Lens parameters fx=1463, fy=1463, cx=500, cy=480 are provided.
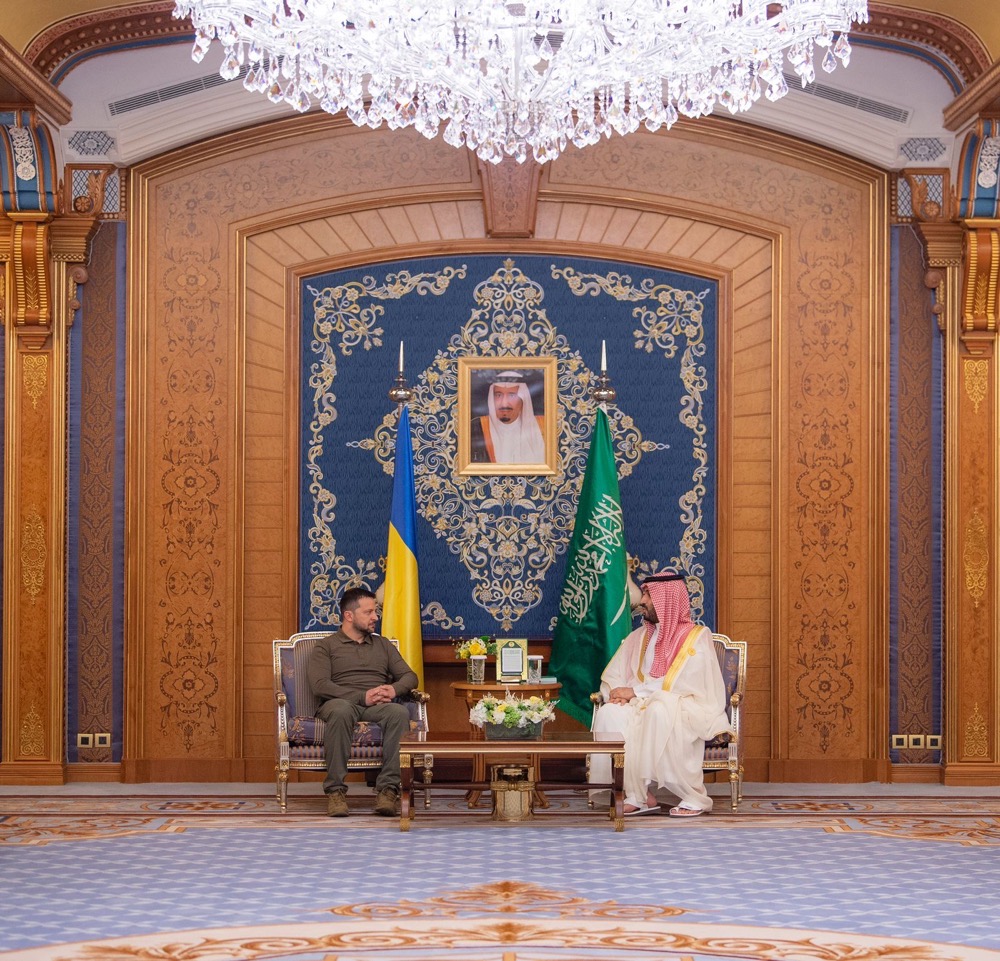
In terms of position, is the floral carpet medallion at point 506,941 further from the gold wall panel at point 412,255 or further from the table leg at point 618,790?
the gold wall panel at point 412,255

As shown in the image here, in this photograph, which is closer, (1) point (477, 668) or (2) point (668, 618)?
(2) point (668, 618)

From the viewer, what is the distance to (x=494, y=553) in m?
8.35

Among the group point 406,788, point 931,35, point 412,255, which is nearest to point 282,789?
point 406,788

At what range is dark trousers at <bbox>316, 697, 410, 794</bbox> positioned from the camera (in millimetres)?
7074

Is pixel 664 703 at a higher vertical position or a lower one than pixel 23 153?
lower

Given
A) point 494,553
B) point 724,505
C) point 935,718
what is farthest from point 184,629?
point 935,718

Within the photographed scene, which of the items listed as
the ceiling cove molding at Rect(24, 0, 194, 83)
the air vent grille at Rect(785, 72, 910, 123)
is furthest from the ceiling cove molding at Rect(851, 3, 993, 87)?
the ceiling cove molding at Rect(24, 0, 194, 83)

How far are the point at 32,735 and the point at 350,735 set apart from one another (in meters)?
2.09

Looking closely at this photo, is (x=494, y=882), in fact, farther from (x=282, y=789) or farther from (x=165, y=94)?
(x=165, y=94)

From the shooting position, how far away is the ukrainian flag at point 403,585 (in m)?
7.96

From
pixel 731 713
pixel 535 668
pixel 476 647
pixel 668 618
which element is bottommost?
pixel 731 713

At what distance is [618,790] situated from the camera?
660cm

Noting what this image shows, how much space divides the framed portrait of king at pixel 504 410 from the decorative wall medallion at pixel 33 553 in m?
2.40

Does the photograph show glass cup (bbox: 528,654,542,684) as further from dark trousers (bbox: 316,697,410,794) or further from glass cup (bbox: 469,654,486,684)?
dark trousers (bbox: 316,697,410,794)
